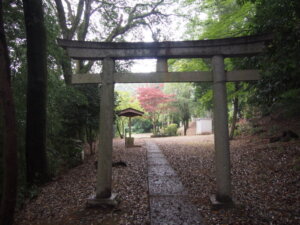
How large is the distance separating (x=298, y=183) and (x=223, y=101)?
8.60 ft

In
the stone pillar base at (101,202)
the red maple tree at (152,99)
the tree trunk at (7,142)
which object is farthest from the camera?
the red maple tree at (152,99)

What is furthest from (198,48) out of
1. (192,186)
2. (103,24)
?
(103,24)

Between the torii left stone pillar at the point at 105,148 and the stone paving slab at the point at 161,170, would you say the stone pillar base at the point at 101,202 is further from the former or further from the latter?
the stone paving slab at the point at 161,170

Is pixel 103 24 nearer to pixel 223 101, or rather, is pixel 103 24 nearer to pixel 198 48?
pixel 198 48

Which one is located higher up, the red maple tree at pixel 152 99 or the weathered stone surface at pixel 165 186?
the red maple tree at pixel 152 99

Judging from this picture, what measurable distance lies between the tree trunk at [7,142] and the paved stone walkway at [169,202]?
90.1 inches

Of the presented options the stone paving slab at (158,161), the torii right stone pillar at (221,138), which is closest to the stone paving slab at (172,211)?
the torii right stone pillar at (221,138)

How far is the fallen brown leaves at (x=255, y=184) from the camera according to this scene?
357 cm

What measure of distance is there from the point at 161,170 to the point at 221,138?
3.11 m

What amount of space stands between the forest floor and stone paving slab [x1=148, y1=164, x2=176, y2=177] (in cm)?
21

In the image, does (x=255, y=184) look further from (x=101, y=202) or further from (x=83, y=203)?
(x=83, y=203)

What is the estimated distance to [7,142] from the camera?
3219mm

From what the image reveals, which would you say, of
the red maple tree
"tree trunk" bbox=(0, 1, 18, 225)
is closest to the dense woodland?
"tree trunk" bbox=(0, 1, 18, 225)

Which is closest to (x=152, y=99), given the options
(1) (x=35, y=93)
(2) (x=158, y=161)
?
(2) (x=158, y=161)
